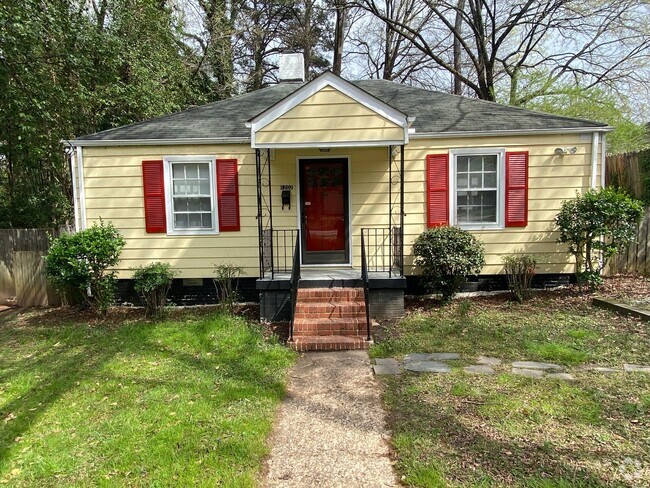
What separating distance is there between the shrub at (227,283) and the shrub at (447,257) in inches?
122

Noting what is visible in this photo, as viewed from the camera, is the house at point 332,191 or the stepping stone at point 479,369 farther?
the house at point 332,191

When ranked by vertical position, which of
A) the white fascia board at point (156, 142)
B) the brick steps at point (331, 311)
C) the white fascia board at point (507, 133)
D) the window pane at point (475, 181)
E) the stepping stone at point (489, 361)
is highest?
the white fascia board at point (507, 133)

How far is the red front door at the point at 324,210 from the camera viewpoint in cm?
705

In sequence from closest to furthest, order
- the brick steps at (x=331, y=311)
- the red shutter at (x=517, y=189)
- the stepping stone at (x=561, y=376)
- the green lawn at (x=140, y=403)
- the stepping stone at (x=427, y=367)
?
the green lawn at (x=140, y=403) < the stepping stone at (x=561, y=376) < the stepping stone at (x=427, y=367) < the brick steps at (x=331, y=311) < the red shutter at (x=517, y=189)

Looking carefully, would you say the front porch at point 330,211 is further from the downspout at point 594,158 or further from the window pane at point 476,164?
the downspout at point 594,158

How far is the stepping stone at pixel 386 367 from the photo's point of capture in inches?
163

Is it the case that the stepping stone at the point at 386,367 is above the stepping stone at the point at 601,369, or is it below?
below

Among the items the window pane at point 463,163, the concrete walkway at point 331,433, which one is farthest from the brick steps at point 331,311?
the window pane at point 463,163

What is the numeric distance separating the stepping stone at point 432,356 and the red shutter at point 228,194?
382 cm

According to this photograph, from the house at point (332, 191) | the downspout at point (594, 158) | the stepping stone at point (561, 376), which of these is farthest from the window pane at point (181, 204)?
the downspout at point (594, 158)

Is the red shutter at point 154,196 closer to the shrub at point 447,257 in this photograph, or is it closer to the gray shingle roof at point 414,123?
the gray shingle roof at point 414,123

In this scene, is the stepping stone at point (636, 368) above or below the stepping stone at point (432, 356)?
above

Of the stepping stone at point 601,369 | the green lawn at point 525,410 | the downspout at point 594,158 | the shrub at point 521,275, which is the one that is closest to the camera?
the green lawn at point 525,410

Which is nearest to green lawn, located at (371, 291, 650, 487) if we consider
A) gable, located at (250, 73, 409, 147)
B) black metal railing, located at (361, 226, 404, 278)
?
black metal railing, located at (361, 226, 404, 278)
